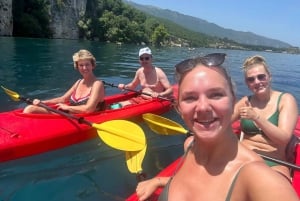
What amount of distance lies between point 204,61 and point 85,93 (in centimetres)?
442

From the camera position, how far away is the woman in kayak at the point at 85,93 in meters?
5.50

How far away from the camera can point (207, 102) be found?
152 centimetres

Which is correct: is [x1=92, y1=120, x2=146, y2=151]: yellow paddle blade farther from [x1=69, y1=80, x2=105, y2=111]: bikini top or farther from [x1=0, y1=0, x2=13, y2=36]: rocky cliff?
[x1=0, y1=0, x2=13, y2=36]: rocky cliff

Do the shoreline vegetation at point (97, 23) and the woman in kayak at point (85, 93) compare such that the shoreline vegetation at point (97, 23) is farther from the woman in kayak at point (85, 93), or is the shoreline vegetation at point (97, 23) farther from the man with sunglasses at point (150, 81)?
the woman in kayak at point (85, 93)

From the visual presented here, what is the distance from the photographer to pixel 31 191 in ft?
14.2

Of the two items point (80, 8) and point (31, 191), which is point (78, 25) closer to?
point (80, 8)

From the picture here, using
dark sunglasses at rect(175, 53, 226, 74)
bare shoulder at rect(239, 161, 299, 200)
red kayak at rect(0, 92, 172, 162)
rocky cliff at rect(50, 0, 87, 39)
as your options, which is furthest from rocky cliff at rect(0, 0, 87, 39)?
bare shoulder at rect(239, 161, 299, 200)

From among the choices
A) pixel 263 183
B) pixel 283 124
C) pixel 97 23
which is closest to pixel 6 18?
pixel 97 23

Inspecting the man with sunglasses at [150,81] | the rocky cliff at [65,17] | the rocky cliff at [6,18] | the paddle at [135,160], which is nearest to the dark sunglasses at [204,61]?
the paddle at [135,160]

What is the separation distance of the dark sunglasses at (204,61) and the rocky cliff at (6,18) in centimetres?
4342

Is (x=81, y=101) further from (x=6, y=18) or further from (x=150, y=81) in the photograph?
(x=6, y=18)

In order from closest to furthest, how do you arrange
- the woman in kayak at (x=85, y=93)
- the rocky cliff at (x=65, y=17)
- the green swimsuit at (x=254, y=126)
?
1. the green swimsuit at (x=254, y=126)
2. the woman in kayak at (x=85, y=93)
3. the rocky cliff at (x=65, y=17)

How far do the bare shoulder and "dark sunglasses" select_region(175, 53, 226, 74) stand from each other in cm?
49

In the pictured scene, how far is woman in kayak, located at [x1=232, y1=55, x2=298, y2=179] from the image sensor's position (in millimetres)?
3262
